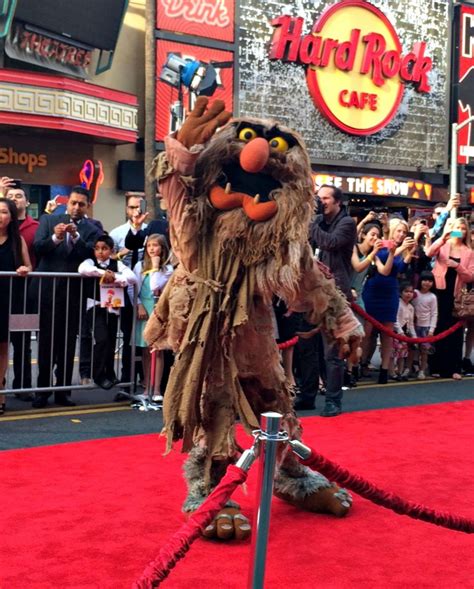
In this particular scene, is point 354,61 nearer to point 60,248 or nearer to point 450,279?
point 450,279

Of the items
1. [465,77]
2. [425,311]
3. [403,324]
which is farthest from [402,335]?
[465,77]

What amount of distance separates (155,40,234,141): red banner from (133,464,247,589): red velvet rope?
15058 millimetres

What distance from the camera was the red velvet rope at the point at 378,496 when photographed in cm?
316

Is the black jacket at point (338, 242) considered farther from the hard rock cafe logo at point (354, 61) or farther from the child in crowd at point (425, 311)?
the hard rock cafe logo at point (354, 61)

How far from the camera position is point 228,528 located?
3.86 meters

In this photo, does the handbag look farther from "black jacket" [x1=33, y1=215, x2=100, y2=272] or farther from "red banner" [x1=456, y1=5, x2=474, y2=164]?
"red banner" [x1=456, y1=5, x2=474, y2=164]

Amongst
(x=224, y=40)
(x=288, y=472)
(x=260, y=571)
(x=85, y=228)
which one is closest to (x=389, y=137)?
(x=224, y=40)

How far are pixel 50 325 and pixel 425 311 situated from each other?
4156 millimetres

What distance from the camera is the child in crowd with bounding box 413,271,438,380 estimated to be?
30.6 feet

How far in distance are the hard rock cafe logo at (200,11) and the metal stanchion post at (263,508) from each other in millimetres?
16689

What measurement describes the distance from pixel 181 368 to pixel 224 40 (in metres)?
16.1

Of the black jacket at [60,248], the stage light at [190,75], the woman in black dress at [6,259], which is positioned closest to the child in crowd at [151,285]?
the black jacket at [60,248]

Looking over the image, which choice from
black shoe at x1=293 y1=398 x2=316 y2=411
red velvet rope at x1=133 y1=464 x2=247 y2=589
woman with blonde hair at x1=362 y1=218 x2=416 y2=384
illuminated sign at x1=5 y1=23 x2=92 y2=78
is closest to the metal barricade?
black shoe at x1=293 y1=398 x2=316 y2=411

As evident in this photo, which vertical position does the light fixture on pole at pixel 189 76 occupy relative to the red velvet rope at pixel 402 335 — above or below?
above
